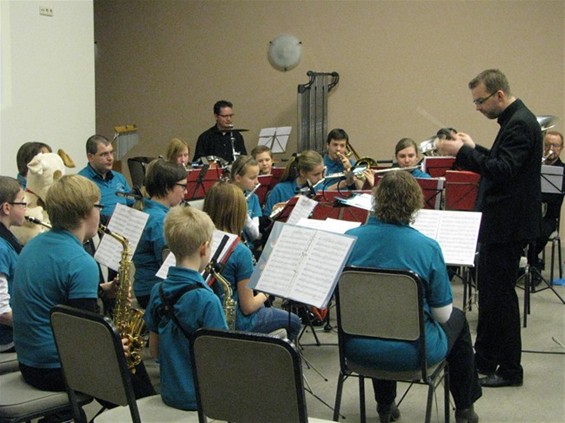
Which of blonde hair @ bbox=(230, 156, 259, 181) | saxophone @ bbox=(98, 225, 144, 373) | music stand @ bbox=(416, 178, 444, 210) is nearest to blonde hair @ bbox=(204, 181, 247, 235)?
saxophone @ bbox=(98, 225, 144, 373)

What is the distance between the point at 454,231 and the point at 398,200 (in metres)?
0.70

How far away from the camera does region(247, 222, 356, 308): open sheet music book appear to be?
256 cm

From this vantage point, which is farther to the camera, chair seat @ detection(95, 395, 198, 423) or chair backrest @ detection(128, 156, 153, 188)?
chair backrest @ detection(128, 156, 153, 188)

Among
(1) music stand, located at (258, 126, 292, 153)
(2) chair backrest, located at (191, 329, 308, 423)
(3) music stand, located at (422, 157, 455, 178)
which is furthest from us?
(1) music stand, located at (258, 126, 292, 153)

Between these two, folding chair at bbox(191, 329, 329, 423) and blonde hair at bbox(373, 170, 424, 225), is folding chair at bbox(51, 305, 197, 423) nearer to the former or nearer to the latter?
folding chair at bbox(191, 329, 329, 423)

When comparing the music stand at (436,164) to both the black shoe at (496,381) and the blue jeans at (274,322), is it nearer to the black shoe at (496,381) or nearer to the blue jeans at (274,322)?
the black shoe at (496,381)

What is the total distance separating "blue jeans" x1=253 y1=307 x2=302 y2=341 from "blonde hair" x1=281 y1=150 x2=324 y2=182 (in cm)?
196

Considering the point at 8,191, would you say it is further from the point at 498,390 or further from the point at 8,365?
the point at 498,390

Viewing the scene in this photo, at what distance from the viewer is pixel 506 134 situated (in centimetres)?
366

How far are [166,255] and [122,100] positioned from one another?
23.4 ft

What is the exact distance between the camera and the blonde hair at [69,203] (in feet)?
8.49

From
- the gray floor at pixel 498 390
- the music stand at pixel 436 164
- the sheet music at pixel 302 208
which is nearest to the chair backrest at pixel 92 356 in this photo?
the gray floor at pixel 498 390

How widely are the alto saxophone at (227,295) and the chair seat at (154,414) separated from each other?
597 millimetres

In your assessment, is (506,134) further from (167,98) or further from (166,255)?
(167,98)
